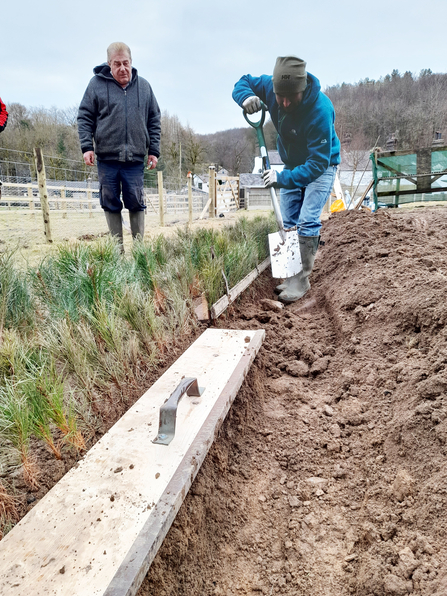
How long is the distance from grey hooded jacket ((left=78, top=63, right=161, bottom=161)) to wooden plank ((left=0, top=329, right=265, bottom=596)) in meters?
3.08

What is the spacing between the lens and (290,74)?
9.90ft

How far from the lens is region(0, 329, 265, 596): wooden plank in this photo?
83 centimetres

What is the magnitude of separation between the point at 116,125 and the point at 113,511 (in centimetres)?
363

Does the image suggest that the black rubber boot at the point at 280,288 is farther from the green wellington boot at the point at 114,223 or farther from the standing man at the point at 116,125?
the green wellington boot at the point at 114,223

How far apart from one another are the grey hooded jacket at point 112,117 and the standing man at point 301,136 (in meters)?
1.01

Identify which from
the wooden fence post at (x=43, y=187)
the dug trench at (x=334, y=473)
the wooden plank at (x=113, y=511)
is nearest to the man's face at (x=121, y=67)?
the dug trench at (x=334, y=473)

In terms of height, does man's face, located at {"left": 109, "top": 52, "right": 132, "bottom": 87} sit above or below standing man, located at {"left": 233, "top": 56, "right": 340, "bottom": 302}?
above

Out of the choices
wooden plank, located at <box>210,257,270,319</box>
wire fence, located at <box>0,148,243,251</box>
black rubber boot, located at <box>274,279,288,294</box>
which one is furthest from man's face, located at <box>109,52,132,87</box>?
black rubber boot, located at <box>274,279,288,294</box>

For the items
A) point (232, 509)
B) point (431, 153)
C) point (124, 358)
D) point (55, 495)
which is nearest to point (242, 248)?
point (124, 358)

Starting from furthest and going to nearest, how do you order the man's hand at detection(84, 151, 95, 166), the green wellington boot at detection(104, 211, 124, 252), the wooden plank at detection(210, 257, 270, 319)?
the green wellington boot at detection(104, 211, 124, 252)
the man's hand at detection(84, 151, 95, 166)
the wooden plank at detection(210, 257, 270, 319)

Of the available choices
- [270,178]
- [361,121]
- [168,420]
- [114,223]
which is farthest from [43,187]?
[361,121]

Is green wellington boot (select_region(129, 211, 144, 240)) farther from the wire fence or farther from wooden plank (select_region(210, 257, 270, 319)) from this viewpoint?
wooden plank (select_region(210, 257, 270, 319))

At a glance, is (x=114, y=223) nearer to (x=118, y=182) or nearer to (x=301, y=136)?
(x=118, y=182)

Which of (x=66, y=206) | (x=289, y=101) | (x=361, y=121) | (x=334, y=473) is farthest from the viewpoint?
(x=361, y=121)
